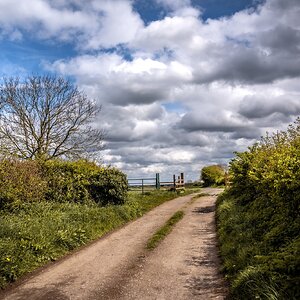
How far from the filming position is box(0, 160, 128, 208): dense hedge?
15758mm

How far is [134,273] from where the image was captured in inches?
345

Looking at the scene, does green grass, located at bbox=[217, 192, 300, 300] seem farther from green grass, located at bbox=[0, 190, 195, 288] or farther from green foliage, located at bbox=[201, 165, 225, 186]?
green foliage, located at bbox=[201, 165, 225, 186]

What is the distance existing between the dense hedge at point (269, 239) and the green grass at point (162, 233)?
2139 mm

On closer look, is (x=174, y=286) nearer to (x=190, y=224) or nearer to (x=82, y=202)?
(x=190, y=224)

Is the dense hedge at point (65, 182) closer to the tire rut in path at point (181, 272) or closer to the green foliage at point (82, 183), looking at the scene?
the green foliage at point (82, 183)

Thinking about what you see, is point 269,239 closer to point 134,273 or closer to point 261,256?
point 261,256

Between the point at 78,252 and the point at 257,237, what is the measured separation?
215 inches

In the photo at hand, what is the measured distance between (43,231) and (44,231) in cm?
5

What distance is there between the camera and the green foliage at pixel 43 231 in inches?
361

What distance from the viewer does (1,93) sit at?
1081 inches

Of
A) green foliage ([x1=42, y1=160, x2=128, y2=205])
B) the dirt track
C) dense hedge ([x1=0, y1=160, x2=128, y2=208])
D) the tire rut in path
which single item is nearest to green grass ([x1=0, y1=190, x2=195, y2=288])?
the dirt track

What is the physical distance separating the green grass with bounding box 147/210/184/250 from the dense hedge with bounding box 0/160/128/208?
406 cm

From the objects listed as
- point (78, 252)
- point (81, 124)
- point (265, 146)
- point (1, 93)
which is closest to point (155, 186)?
point (81, 124)

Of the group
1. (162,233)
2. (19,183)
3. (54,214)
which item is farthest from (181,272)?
(19,183)
